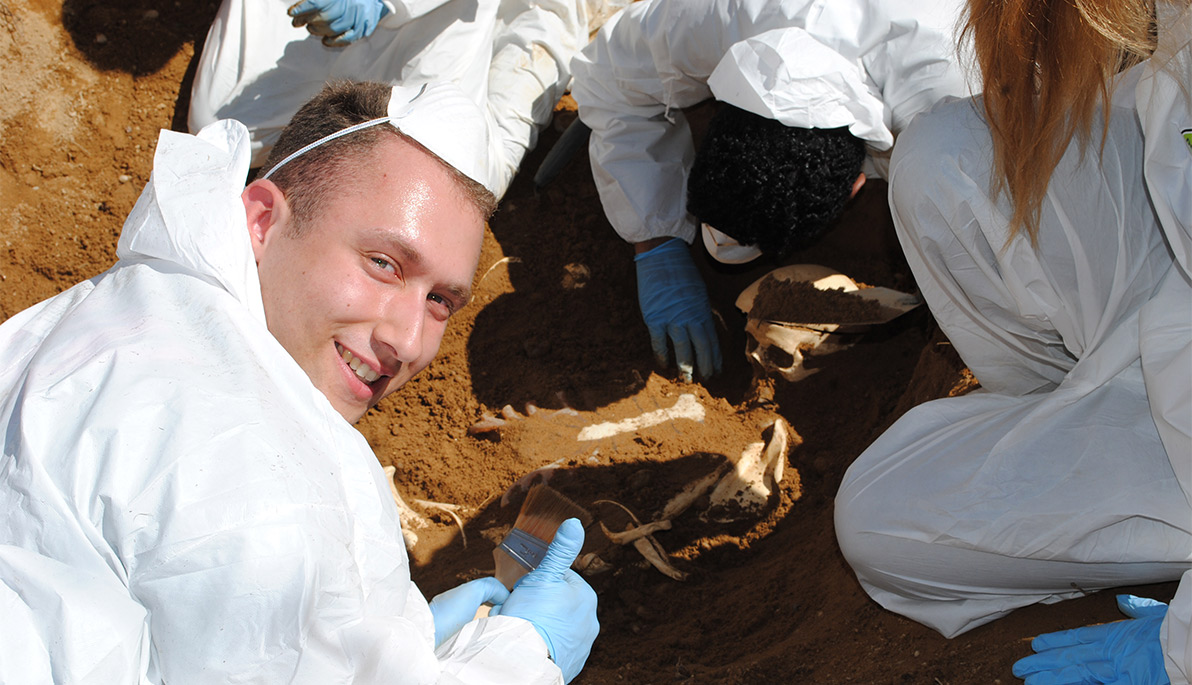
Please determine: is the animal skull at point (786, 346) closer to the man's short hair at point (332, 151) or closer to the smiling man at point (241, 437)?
the man's short hair at point (332, 151)

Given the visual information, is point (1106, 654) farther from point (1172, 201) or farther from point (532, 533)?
point (532, 533)

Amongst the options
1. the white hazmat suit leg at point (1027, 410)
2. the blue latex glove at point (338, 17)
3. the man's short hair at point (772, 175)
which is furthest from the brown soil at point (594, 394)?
the blue latex glove at point (338, 17)

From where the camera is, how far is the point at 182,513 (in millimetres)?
1126

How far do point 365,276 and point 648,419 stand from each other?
60.9 inches

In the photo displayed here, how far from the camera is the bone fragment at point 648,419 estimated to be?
295 cm

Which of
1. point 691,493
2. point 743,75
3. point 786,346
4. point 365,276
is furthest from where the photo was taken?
point 786,346

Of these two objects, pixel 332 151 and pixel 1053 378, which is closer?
pixel 332 151

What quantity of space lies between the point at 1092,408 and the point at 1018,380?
0.29 metres

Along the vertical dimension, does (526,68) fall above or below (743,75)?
below

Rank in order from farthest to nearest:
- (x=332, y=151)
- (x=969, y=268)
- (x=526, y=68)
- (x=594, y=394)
Answer: (x=526, y=68) → (x=594, y=394) → (x=969, y=268) → (x=332, y=151)

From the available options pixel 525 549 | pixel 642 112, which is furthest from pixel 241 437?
pixel 642 112

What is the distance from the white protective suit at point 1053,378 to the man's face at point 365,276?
3.81 ft

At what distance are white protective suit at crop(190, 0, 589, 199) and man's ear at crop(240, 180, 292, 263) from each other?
153cm

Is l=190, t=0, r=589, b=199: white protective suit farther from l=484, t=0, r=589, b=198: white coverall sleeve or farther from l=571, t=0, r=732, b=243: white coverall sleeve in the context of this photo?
l=571, t=0, r=732, b=243: white coverall sleeve
